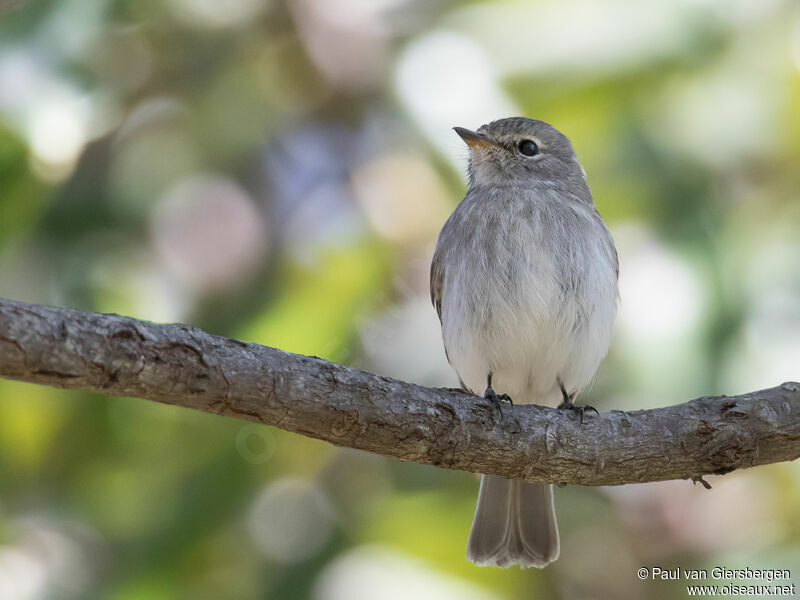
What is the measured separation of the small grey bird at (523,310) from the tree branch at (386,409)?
666 mm

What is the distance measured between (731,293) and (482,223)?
0.96 m

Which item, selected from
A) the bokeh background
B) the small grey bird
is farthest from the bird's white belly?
the bokeh background

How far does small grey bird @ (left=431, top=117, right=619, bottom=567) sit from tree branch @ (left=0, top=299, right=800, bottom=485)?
2.18ft

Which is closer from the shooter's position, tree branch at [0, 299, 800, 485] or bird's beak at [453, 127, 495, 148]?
tree branch at [0, 299, 800, 485]

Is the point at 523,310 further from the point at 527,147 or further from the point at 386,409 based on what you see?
the point at 386,409

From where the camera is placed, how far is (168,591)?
3.23 m

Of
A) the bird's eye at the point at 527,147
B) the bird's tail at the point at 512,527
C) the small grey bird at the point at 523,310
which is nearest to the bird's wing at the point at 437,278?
the small grey bird at the point at 523,310

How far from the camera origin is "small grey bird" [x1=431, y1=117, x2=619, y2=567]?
11.6ft

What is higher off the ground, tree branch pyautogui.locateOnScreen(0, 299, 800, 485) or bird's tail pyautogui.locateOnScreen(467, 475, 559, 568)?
bird's tail pyautogui.locateOnScreen(467, 475, 559, 568)

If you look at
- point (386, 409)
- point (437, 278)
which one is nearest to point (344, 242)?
point (437, 278)

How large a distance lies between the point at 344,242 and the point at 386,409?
4.77 feet

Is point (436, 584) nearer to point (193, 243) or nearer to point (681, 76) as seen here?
point (193, 243)

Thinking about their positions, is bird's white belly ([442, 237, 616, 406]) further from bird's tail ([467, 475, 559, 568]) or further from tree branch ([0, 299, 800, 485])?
tree branch ([0, 299, 800, 485])

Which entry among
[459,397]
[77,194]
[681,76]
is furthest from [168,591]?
[681,76]
